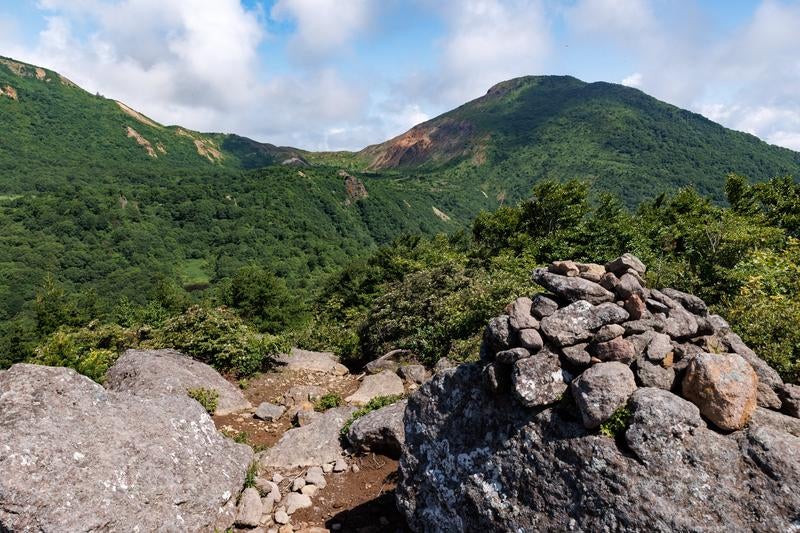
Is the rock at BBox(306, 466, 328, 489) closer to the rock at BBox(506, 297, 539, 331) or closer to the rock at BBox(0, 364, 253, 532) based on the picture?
the rock at BBox(0, 364, 253, 532)

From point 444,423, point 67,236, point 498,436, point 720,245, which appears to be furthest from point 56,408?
point 67,236

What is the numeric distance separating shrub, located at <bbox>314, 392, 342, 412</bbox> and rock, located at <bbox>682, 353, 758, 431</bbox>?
353 inches

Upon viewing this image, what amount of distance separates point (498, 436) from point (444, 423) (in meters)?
1.08

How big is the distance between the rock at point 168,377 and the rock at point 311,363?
8.30 ft

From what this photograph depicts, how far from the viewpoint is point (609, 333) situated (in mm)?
5309

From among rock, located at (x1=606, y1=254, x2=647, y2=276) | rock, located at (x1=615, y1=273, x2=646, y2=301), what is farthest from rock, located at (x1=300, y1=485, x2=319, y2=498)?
rock, located at (x1=606, y1=254, x2=647, y2=276)

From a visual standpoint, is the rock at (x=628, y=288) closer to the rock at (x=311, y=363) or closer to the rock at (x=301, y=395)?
the rock at (x=301, y=395)

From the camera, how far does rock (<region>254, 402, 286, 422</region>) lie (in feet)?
36.3

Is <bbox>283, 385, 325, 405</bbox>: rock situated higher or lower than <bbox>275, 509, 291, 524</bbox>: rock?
higher

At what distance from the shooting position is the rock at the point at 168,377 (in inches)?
422

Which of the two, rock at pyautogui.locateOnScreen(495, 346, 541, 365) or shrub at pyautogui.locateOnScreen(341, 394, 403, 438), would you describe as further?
shrub at pyautogui.locateOnScreen(341, 394, 403, 438)

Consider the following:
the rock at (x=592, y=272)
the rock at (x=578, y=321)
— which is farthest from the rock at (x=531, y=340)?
the rock at (x=592, y=272)

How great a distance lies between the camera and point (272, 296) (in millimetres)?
39625

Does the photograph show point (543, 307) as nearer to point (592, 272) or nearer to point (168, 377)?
point (592, 272)
